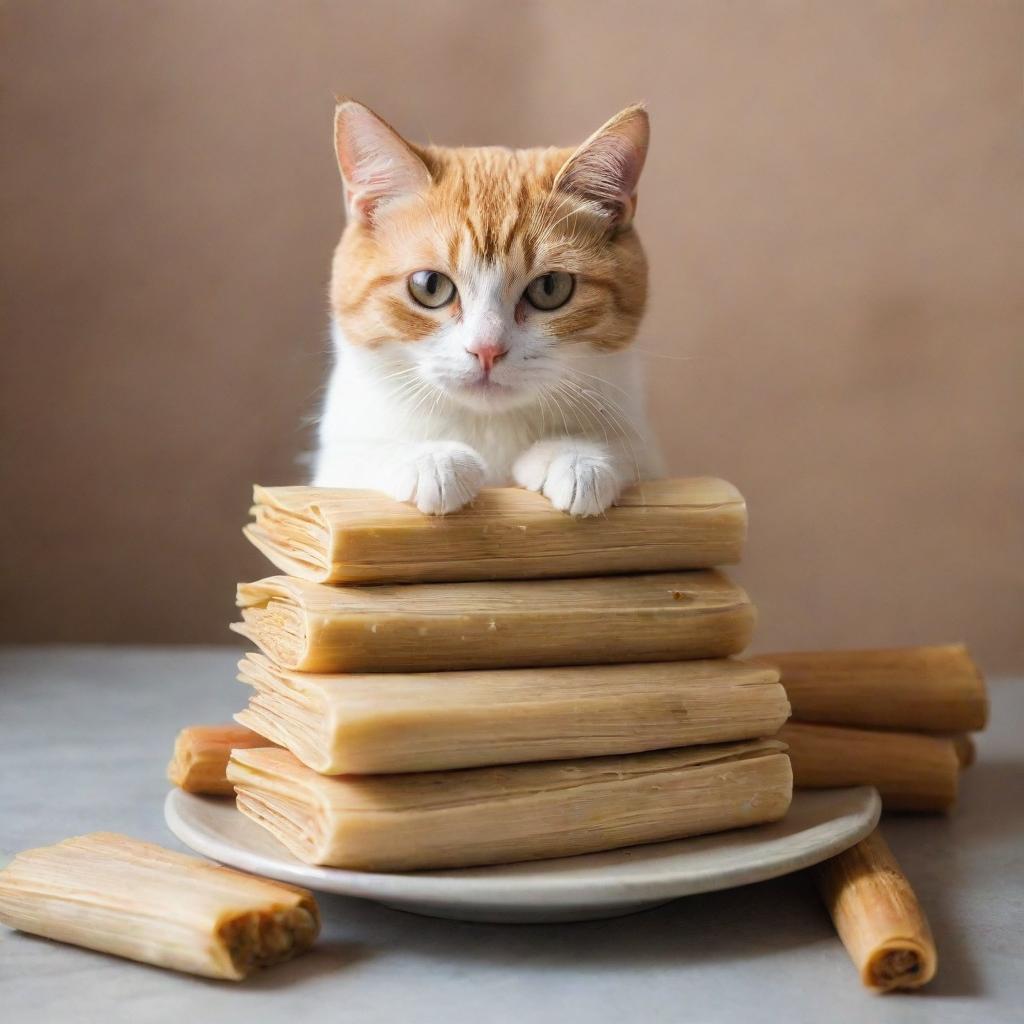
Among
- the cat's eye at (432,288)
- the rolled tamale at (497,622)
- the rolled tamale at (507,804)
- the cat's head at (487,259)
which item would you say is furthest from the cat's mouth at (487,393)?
the rolled tamale at (507,804)

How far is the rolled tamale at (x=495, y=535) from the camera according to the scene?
51.6 inches

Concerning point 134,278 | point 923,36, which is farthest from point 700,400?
point 134,278

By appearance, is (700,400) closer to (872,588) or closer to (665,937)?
(872,588)

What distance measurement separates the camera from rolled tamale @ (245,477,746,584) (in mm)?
1312

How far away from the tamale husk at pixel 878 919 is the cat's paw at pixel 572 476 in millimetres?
484

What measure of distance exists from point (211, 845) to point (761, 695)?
2.04 feet

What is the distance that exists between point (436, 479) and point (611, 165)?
50cm

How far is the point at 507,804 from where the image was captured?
4.17 feet

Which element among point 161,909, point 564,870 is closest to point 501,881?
point 564,870

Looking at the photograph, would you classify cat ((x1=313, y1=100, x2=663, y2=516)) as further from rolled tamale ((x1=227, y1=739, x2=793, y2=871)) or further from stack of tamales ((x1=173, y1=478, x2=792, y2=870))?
rolled tamale ((x1=227, y1=739, x2=793, y2=871))

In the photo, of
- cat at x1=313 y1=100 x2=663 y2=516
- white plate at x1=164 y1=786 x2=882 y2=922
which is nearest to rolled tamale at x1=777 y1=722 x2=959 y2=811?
white plate at x1=164 y1=786 x2=882 y2=922

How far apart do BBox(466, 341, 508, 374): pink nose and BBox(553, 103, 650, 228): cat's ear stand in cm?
25

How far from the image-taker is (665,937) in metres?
1.33

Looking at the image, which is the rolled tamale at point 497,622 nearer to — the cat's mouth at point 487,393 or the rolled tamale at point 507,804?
the rolled tamale at point 507,804
